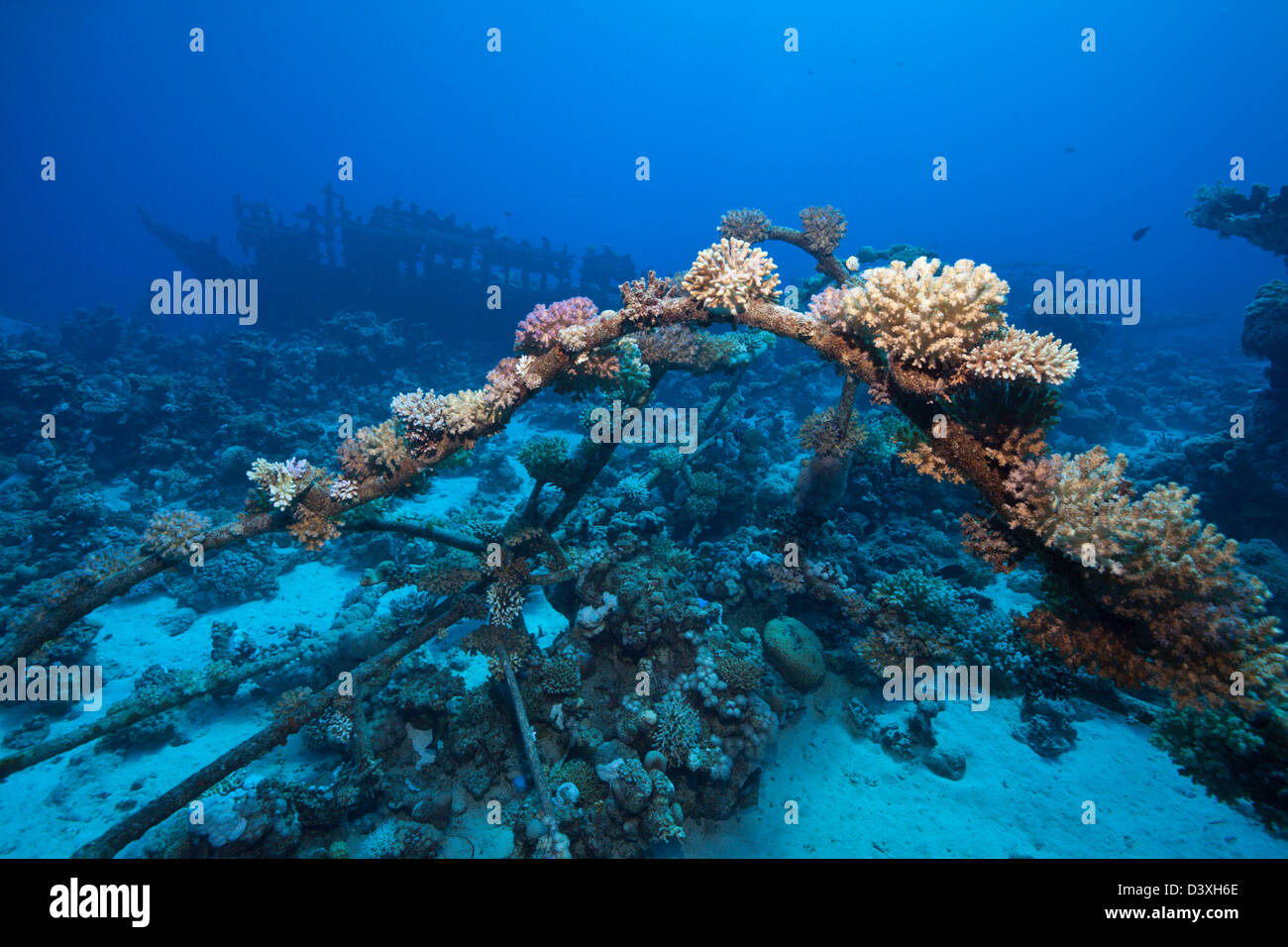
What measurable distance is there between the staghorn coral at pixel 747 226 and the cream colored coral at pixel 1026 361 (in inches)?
283

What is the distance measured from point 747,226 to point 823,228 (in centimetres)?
166

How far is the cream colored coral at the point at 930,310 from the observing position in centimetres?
418

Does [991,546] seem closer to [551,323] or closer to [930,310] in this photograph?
[930,310]

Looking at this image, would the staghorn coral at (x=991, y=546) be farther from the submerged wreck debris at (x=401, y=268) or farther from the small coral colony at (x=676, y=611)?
the submerged wreck debris at (x=401, y=268)

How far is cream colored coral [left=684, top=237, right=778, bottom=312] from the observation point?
4.93 m

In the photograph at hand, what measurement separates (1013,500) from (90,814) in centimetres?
1176

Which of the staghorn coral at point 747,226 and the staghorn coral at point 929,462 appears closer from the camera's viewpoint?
the staghorn coral at point 929,462

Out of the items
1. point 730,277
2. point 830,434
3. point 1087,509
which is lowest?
point 1087,509

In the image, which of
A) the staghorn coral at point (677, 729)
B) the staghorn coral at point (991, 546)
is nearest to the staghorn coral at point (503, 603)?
the staghorn coral at point (677, 729)

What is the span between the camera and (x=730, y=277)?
4914mm

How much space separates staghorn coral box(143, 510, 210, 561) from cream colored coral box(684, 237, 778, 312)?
572 centimetres

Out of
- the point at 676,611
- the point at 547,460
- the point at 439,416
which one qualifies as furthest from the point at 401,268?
the point at 676,611
